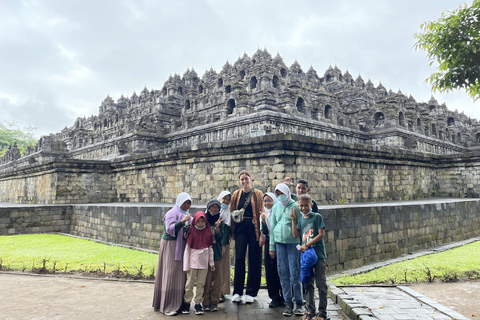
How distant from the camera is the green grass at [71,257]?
6516 mm

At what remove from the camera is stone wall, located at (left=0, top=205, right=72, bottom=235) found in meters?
11.0

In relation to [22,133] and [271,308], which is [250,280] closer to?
[271,308]

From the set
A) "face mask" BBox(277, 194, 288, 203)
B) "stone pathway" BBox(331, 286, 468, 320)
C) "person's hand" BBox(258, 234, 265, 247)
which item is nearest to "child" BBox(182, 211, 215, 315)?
"person's hand" BBox(258, 234, 265, 247)

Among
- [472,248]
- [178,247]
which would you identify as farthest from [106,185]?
[472,248]

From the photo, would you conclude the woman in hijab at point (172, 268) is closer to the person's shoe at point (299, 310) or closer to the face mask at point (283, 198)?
the face mask at point (283, 198)

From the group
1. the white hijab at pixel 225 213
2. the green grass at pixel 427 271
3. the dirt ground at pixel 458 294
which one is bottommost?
the dirt ground at pixel 458 294

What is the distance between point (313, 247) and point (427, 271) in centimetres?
345

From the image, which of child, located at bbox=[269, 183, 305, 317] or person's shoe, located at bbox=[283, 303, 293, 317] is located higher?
child, located at bbox=[269, 183, 305, 317]

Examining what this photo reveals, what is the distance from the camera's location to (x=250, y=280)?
470cm

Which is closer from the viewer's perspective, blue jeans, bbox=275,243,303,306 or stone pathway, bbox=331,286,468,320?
stone pathway, bbox=331,286,468,320

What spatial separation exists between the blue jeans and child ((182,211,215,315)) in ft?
2.89

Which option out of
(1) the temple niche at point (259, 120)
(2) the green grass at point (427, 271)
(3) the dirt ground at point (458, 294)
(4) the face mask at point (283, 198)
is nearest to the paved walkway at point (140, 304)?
(3) the dirt ground at point (458, 294)

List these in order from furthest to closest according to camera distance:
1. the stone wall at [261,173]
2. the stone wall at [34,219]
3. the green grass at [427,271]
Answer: the stone wall at [34,219]
the stone wall at [261,173]
the green grass at [427,271]

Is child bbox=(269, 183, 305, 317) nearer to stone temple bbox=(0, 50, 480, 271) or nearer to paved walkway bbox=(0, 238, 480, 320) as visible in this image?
paved walkway bbox=(0, 238, 480, 320)
